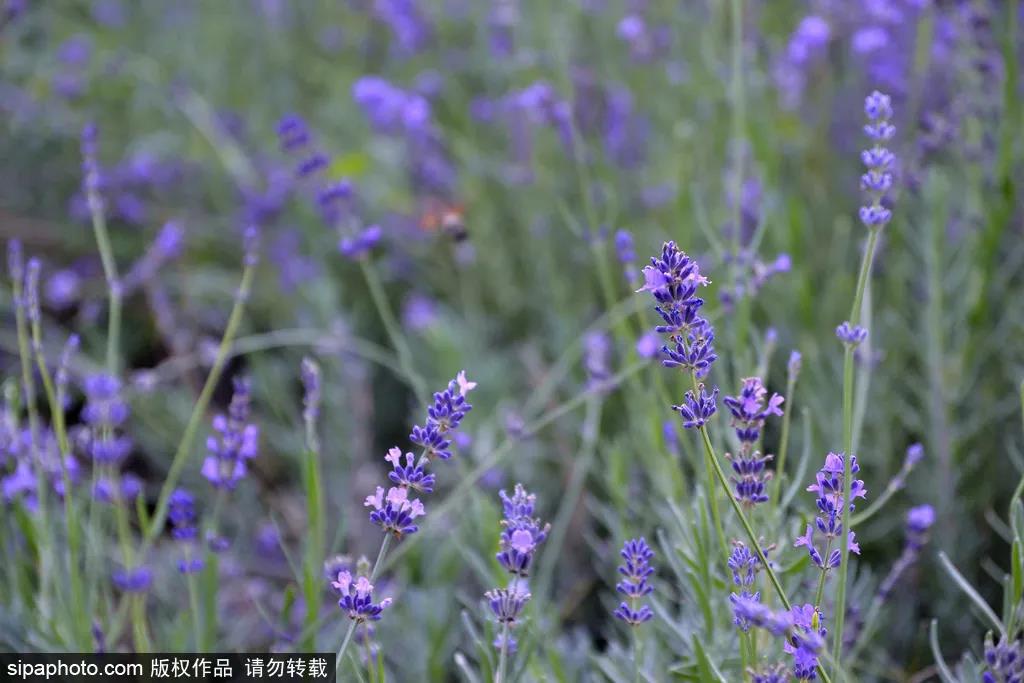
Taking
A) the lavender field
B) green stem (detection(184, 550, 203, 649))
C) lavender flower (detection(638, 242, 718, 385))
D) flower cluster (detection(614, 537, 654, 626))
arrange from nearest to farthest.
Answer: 1. lavender flower (detection(638, 242, 718, 385))
2. flower cluster (detection(614, 537, 654, 626))
3. the lavender field
4. green stem (detection(184, 550, 203, 649))

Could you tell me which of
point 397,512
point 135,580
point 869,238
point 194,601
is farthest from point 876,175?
point 135,580

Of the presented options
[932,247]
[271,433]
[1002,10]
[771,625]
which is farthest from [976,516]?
[271,433]

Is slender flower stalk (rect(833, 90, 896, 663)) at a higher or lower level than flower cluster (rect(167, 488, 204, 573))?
lower

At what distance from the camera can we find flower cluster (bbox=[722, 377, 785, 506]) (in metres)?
0.98

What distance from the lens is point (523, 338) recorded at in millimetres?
2639

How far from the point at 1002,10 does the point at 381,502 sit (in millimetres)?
1843

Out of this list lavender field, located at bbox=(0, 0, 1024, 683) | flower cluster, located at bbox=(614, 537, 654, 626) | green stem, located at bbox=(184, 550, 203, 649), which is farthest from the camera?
green stem, located at bbox=(184, 550, 203, 649)

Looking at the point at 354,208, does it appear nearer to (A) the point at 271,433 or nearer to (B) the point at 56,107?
(A) the point at 271,433

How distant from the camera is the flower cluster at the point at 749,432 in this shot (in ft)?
3.20

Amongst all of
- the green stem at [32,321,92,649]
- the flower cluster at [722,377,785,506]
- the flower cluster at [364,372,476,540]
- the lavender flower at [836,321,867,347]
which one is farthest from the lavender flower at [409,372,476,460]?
the green stem at [32,321,92,649]

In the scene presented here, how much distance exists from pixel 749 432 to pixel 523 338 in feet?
5.40

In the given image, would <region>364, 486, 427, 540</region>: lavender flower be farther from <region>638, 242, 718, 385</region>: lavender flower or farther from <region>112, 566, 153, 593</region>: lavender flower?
<region>112, 566, 153, 593</region>: lavender flower

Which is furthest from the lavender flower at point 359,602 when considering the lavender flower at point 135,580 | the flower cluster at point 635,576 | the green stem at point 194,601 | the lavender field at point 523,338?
the lavender flower at point 135,580

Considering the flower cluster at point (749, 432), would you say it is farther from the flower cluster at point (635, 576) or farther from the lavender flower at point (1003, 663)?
the lavender flower at point (1003, 663)
